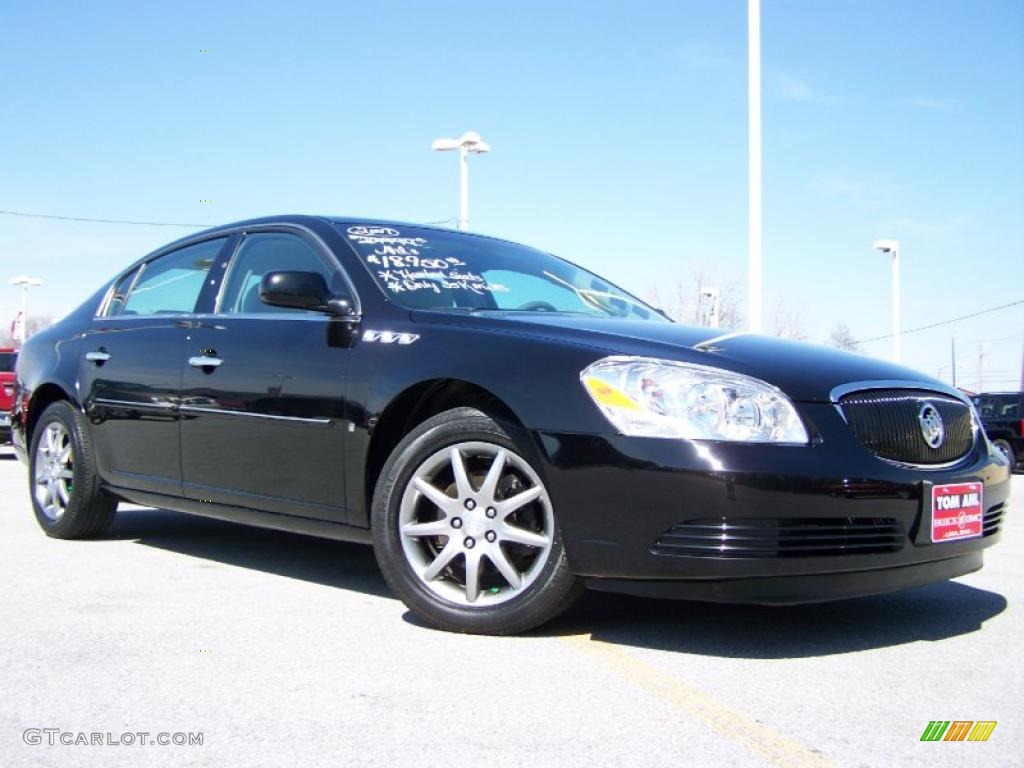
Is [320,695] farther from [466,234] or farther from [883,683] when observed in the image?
[466,234]

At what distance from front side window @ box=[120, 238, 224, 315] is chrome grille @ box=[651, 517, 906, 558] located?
277 cm

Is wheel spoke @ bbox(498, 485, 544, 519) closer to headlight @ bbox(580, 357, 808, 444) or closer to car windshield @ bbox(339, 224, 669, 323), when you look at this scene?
headlight @ bbox(580, 357, 808, 444)

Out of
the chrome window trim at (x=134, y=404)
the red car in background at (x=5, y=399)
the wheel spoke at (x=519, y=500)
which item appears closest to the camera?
the wheel spoke at (x=519, y=500)

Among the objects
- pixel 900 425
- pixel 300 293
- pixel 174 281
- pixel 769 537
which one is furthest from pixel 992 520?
pixel 174 281

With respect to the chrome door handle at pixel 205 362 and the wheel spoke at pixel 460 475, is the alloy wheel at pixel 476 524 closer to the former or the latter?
the wheel spoke at pixel 460 475

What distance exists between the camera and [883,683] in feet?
10.1

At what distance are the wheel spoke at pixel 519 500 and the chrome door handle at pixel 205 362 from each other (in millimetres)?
Result: 1622

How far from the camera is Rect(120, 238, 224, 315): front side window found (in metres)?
5.14

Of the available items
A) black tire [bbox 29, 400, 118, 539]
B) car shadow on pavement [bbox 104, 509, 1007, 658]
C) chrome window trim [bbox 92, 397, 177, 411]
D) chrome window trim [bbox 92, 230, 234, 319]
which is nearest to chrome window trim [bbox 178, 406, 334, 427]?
chrome window trim [bbox 92, 397, 177, 411]

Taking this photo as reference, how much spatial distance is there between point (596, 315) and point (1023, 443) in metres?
14.2

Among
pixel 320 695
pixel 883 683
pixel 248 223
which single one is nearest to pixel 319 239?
pixel 248 223

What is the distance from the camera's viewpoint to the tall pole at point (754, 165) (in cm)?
1546

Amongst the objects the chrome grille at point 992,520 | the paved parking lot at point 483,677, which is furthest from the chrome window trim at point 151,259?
the chrome grille at point 992,520

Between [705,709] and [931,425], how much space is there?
53.9 inches
